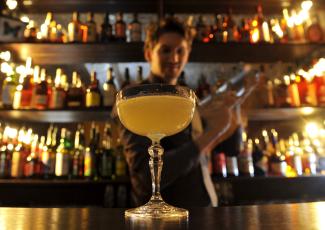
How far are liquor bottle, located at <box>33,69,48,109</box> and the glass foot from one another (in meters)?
1.77

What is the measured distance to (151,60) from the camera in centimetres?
149

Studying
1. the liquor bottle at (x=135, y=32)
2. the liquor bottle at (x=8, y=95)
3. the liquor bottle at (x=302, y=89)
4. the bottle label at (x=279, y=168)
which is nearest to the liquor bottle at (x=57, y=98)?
the liquor bottle at (x=8, y=95)

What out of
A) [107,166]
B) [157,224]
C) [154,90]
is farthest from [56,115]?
[157,224]

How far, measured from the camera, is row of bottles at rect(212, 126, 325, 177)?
7.25ft

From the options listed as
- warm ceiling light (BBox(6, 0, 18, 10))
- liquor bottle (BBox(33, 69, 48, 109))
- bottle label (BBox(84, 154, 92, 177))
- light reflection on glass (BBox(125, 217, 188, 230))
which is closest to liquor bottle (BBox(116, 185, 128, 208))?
bottle label (BBox(84, 154, 92, 177))

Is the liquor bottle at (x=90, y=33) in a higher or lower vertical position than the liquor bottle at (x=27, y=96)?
higher

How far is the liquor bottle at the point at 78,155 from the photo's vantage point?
2207mm

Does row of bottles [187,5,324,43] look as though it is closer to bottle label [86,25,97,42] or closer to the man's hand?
bottle label [86,25,97,42]

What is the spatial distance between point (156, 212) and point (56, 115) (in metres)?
1.90

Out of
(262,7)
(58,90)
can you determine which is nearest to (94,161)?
(58,90)

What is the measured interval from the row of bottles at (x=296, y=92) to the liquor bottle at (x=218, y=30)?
0.38 metres

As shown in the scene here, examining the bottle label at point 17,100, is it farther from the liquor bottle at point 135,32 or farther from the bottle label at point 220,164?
the bottle label at point 220,164

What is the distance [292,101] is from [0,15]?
80.5 inches

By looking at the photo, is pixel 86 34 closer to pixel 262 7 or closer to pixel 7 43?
pixel 7 43
